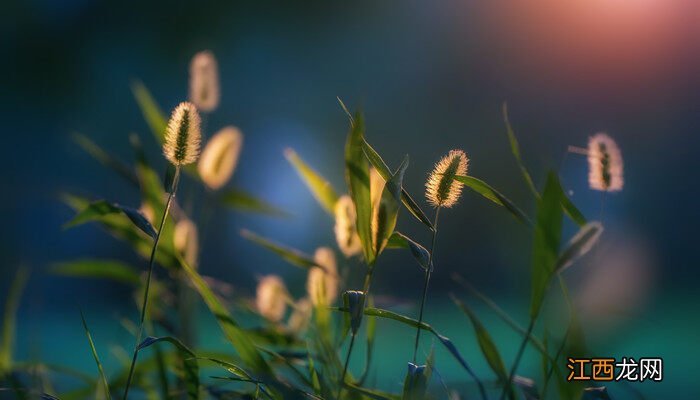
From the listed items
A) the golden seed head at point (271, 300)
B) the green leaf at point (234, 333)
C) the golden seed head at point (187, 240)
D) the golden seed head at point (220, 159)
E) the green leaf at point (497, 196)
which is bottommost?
the green leaf at point (234, 333)

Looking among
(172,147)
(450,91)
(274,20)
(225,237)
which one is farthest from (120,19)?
(172,147)

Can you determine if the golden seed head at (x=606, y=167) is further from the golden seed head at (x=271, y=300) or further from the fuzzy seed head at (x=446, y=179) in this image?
the golden seed head at (x=271, y=300)

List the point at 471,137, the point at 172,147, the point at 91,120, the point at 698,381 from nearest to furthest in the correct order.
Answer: the point at 172,147 < the point at 698,381 < the point at 471,137 < the point at 91,120

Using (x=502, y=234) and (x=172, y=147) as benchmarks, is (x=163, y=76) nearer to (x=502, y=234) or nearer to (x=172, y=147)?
(x=502, y=234)

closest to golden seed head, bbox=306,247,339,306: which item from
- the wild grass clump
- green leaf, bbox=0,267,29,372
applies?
the wild grass clump

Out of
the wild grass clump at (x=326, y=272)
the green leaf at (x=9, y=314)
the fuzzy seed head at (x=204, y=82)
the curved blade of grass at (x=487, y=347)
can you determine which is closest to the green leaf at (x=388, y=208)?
the wild grass clump at (x=326, y=272)

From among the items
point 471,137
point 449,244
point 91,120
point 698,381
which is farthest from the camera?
point 91,120

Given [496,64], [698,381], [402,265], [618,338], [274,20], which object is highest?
[274,20]
